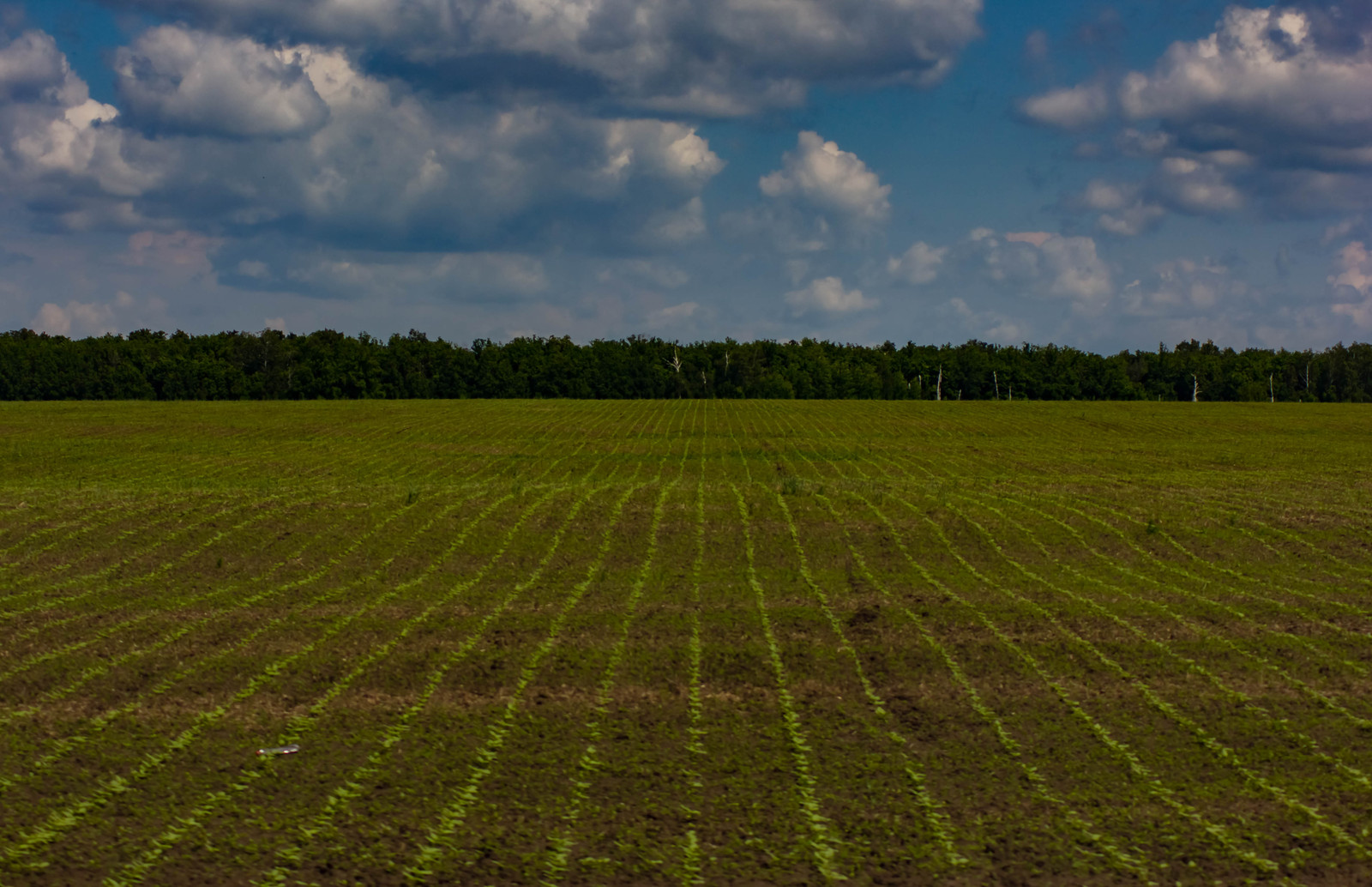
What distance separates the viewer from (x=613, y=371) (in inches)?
6344

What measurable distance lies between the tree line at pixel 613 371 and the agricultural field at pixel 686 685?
120936 millimetres

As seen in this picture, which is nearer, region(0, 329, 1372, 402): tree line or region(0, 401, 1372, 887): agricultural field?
region(0, 401, 1372, 887): agricultural field

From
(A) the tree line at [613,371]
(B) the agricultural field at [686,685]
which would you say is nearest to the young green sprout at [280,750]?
(B) the agricultural field at [686,685]

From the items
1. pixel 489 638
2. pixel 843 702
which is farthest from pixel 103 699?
pixel 843 702

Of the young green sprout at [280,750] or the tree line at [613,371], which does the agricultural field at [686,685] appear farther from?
the tree line at [613,371]

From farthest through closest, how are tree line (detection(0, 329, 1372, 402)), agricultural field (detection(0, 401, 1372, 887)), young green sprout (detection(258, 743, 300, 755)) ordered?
tree line (detection(0, 329, 1372, 402)) < young green sprout (detection(258, 743, 300, 755)) < agricultural field (detection(0, 401, 1372, 887))

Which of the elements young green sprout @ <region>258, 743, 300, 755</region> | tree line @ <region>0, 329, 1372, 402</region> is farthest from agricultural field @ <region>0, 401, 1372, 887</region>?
tree line @ <region>0, 329, 1372, 402</region>

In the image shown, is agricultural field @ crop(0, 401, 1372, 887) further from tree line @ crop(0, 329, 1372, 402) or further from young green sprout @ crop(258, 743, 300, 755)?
tree line @ crop(0, 329, 1372, 402)

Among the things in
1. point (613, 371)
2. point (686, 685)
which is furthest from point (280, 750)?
point (613, 371)

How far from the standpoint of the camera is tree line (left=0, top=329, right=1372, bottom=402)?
14438 centimetres

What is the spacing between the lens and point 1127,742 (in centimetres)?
1233

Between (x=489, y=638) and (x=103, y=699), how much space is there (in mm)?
5585

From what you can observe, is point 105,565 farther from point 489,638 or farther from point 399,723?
point 399,723

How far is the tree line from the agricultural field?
121 m
